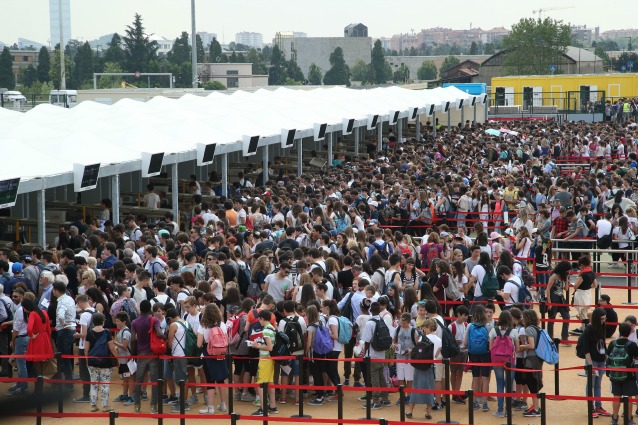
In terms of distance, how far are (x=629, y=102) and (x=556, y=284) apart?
48357mm

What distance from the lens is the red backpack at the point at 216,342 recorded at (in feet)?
34.0

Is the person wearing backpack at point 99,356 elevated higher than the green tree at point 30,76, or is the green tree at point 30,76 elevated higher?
the green tree at point 30,76

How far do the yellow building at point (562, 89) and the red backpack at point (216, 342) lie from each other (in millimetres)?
59001

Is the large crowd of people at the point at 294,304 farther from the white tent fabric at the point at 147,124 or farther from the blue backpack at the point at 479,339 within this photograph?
the white tent fabric at the point at 147,124

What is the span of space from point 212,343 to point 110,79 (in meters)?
130

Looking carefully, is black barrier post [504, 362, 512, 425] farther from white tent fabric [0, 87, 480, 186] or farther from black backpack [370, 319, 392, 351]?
white tent fabric [0, 87, 480, 186]

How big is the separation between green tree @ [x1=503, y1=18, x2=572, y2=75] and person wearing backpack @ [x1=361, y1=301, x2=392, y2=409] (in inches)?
4740

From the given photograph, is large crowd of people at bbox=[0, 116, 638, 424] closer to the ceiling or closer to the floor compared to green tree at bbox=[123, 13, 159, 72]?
closer to the floor

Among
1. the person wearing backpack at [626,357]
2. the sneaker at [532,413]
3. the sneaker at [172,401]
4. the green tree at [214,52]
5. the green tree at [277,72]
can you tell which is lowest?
the sneaker at [532,413]

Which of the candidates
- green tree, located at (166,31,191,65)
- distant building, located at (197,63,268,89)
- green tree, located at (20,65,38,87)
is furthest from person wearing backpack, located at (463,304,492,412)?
green tree, located at (166,31,191,65)

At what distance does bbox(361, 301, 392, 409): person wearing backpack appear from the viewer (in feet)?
34.4

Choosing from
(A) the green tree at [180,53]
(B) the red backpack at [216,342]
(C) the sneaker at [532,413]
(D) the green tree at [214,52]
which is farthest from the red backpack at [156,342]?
(D) the green tree at [214,52]

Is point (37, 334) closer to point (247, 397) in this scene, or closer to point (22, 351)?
point (22, 351)

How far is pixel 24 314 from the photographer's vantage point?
11.0 metres
